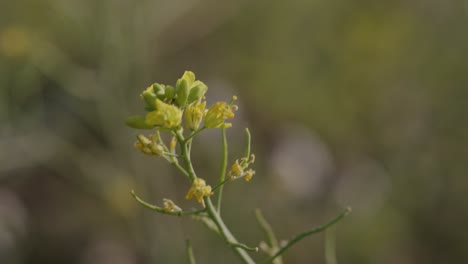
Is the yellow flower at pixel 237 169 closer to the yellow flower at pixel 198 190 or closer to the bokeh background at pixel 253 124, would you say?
the yellow flower at pixel 198 190

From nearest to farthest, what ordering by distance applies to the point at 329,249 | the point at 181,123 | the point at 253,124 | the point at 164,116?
1. the point at 164,116
2. the point at 181,123
3. the point at 329,249
4. the point at 253,124

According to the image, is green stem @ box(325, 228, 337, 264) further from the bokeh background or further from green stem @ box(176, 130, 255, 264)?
green stem @ box(176, 130, 255, 264)

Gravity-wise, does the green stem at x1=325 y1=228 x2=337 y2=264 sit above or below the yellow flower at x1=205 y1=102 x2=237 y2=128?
below

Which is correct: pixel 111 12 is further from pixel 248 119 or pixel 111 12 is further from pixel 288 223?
pixel 288 223

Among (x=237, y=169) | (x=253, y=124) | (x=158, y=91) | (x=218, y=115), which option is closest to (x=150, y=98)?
(x=158, y=91)

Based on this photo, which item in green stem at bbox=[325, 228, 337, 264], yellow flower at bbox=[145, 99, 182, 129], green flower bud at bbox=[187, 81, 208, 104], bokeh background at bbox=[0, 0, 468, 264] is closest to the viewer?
yellow flower at bbox=[145, 99, 182, 129]

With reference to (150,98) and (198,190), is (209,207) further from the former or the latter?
(150,98)

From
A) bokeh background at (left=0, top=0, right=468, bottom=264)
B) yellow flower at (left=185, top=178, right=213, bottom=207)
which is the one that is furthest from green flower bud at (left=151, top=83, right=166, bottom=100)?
bokeh background at (left=0, top=0, right=468, bottom=264)

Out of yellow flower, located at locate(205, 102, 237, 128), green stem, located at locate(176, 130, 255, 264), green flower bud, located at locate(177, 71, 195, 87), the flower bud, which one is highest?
green flower bud, located at locate(177, 71, 195, 87)
